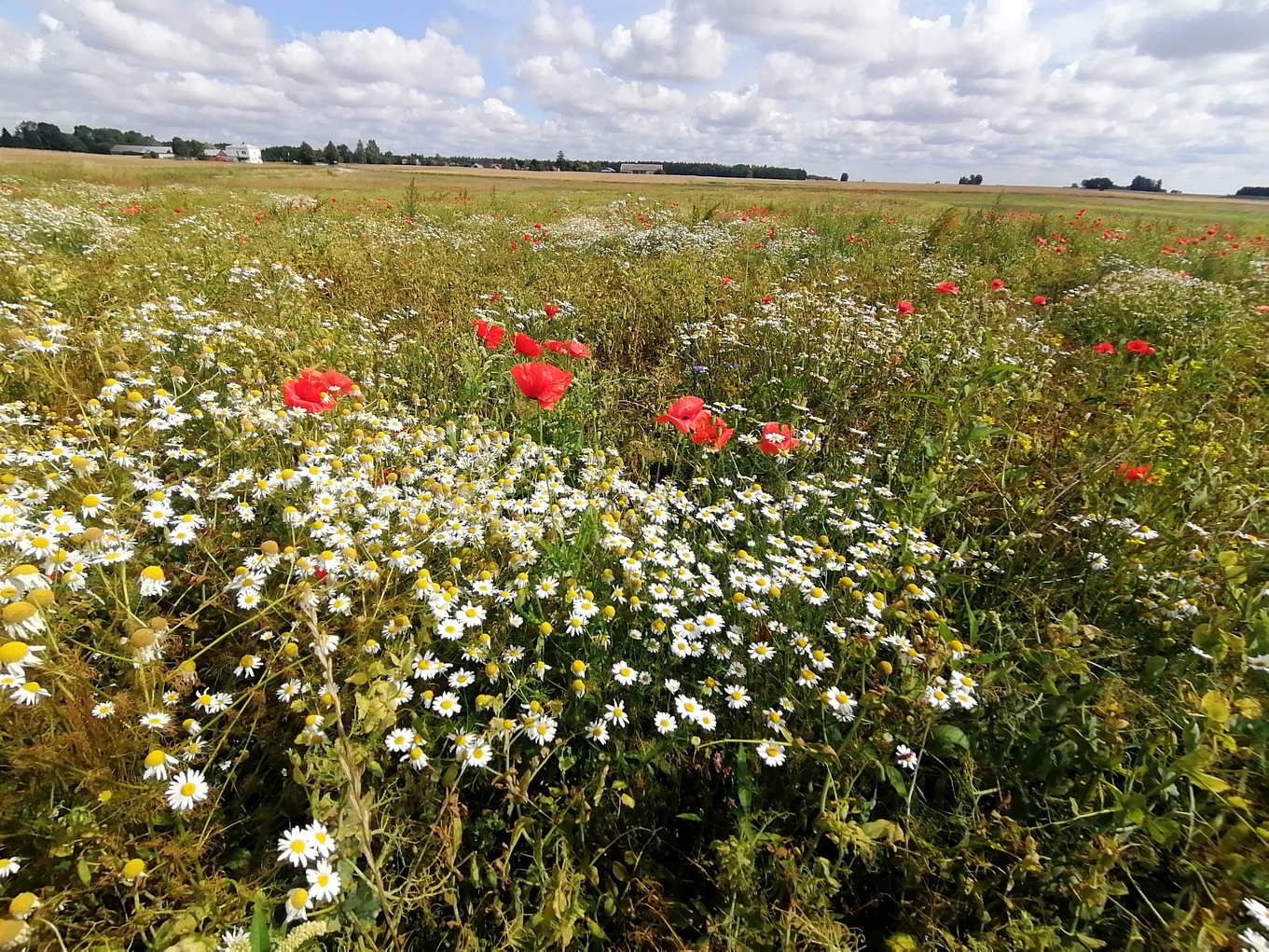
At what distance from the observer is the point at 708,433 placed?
2.96 m

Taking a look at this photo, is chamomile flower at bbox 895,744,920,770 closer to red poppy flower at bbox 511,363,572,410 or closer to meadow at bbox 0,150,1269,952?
meadow at bbox 0,150,1269,952

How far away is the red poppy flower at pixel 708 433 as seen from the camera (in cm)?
292

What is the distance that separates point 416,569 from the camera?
2.08 metres

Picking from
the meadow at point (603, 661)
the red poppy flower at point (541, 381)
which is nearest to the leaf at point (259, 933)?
the meadow at point (603, 661)

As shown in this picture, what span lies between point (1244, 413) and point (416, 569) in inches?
209

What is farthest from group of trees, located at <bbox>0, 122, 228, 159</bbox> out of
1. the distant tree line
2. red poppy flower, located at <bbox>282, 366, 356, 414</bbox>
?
red poppy flower, located at <bbox>282, 366, 356, 414</bbox>

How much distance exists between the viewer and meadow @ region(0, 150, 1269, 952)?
137cm

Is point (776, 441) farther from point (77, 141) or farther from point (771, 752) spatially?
point (77, 141)

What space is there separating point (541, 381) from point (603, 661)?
5.22 feet

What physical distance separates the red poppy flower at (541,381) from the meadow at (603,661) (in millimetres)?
32

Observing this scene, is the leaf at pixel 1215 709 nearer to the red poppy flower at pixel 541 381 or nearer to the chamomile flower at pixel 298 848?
the chamomile flower at pixel 298 848

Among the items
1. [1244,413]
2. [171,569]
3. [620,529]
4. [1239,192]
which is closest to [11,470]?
[171,569]

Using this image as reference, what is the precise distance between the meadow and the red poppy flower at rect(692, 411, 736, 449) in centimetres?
4

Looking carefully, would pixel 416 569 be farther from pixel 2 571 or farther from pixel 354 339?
pixel 354 339
